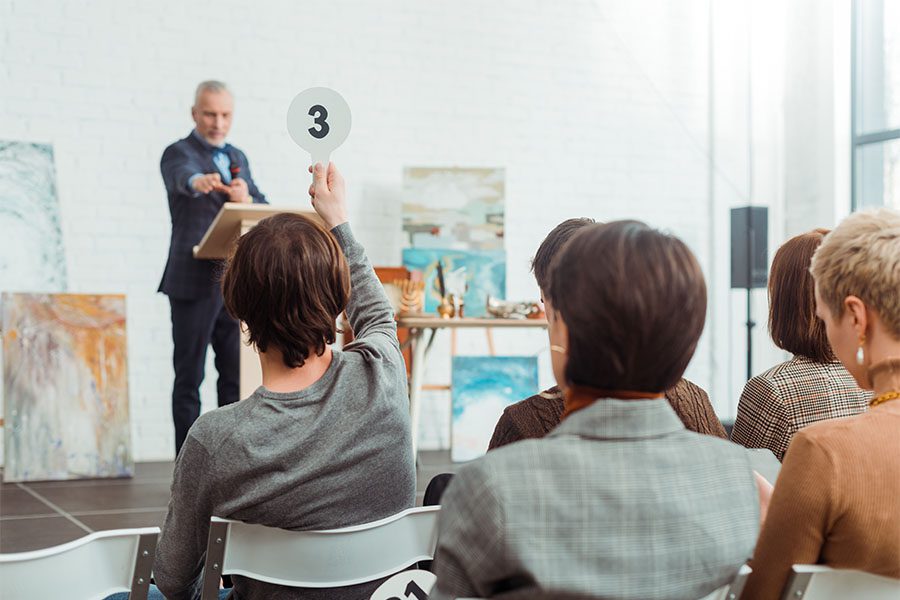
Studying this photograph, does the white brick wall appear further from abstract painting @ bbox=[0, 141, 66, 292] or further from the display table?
the display table

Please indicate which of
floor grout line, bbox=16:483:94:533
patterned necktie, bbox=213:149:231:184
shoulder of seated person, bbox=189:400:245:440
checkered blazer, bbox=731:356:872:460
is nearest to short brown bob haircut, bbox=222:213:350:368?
shoulder of seated person, bbox=189:400:245:440

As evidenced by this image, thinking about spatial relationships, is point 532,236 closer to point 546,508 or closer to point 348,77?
point 348,77

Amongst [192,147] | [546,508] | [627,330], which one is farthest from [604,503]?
[192,147]

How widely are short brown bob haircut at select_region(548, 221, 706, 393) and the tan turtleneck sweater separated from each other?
0.27 m

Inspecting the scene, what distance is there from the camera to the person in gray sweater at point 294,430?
52.3 inches

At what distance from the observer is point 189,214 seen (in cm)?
443

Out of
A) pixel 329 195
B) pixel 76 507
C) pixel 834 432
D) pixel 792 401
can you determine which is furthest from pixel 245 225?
pixel 834 432

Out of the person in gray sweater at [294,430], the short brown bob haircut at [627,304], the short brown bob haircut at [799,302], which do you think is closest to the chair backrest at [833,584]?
the short brown bob haircut at [627,304]

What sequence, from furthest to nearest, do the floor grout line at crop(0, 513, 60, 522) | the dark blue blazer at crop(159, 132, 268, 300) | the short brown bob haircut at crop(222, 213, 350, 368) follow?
the dark blue blazer at crop(159, 132, 268, 300) < the floor grout line at crop(0, 513, 60, 522) < the short brown bob haircut at crop(222, 213, 350, 368)

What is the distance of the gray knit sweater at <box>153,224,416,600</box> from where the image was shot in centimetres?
132

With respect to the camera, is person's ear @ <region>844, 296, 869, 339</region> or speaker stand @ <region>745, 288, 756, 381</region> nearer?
person's ear @ <region>844, 296, 869, 339</region>

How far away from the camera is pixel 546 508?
2.78 ft

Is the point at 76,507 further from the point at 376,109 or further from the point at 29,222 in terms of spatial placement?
the point at 376,109

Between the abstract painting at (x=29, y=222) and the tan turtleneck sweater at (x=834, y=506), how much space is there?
4.72 meters
